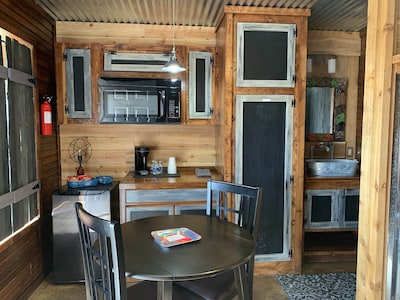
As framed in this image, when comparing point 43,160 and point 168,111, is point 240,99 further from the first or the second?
point 43,160

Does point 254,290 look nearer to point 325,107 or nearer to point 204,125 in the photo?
point 204,125

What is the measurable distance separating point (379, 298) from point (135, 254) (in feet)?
4.89

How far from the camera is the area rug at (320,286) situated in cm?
272

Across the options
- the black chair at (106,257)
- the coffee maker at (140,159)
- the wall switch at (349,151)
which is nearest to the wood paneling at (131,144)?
the coffee maker at (140,159)

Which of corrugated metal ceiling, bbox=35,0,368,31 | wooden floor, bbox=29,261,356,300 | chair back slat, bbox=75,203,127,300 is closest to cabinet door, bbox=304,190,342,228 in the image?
wooden floor, bbox=29,261,356,300

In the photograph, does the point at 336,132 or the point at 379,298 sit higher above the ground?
Answer: the point at 336,132

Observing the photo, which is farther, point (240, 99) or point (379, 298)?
point (240, 99)

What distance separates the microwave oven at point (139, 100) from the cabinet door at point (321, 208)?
64.6 inches

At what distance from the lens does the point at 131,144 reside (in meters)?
3.64

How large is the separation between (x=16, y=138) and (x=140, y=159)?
49.3 inches

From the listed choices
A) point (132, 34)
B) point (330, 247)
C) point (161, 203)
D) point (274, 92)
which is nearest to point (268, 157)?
point (274, 92)

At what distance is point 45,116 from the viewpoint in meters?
2.96

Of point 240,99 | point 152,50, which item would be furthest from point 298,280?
point 152,50

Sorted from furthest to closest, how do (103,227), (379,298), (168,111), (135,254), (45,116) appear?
1. (168,111)
2. (45,116)
3. (379,298)
4. (135,254)
5. (103,227)
